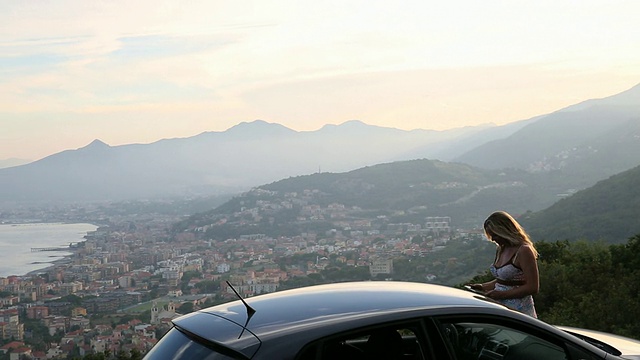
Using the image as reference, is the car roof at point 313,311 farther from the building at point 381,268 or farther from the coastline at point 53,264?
the coastline at point 53,264

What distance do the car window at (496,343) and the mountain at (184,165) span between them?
459ft

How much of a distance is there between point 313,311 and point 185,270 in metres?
43.7

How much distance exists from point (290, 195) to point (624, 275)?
65661 mm

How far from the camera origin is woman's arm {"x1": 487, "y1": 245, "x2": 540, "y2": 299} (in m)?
5.64

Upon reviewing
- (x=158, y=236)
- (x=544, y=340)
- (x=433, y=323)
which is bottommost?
(x=158, y=236)

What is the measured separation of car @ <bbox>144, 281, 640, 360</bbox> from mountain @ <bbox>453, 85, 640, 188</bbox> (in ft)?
238

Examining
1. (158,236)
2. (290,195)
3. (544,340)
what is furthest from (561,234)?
(158,236)

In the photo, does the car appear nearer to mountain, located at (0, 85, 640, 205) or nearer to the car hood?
the car hood

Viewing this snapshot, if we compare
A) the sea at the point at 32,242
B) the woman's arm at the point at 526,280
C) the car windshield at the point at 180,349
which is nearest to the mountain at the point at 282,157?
the sea at the point at 32,242

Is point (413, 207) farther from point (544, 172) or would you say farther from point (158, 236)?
point (158, 236)

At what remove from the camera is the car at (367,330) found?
3.30 m

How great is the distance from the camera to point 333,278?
3250 centimetres

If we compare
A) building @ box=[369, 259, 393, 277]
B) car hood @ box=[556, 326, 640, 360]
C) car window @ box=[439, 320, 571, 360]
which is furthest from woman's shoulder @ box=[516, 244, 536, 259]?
building @ box=[369, 259, 393, 277]

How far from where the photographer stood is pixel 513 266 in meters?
5.75
